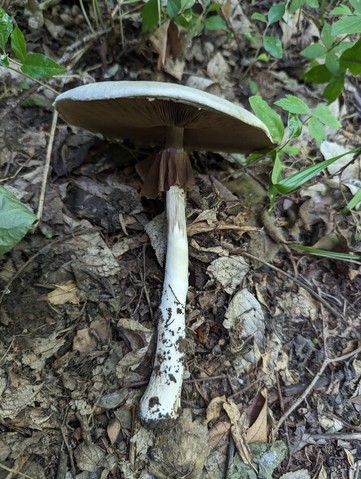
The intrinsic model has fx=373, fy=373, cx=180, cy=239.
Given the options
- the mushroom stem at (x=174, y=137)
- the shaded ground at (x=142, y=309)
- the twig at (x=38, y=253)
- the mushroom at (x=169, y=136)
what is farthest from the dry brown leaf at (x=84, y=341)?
the mushroom stem at (x=174, y=137)

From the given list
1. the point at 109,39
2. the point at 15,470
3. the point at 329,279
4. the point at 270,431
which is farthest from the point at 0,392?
the point at 109,39

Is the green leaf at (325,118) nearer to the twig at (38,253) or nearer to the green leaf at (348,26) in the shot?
the green leaf at (348,26)

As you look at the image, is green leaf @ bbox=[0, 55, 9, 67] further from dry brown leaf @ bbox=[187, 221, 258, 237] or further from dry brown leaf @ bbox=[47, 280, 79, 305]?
dry brown leaf @ bbox=[187, 221, 258, 237]

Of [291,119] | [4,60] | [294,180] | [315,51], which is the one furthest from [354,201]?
[4,60]

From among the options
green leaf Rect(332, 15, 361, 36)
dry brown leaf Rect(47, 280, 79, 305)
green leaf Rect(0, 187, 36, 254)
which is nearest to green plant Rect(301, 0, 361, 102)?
green leaf Rect(332, 15, 361, 36)

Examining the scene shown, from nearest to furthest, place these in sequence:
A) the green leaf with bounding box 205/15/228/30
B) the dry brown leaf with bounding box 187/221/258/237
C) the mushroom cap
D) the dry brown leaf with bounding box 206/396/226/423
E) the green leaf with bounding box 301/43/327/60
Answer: the mushroom cap < the dry brown leaf with bounding box 206/396/226/423 < the dry brown leaf with bounding box 187/221/258/237 < the green leaf with bounding box 301/43/327/60 < the green leaf with bounding box 205/15/228/30
